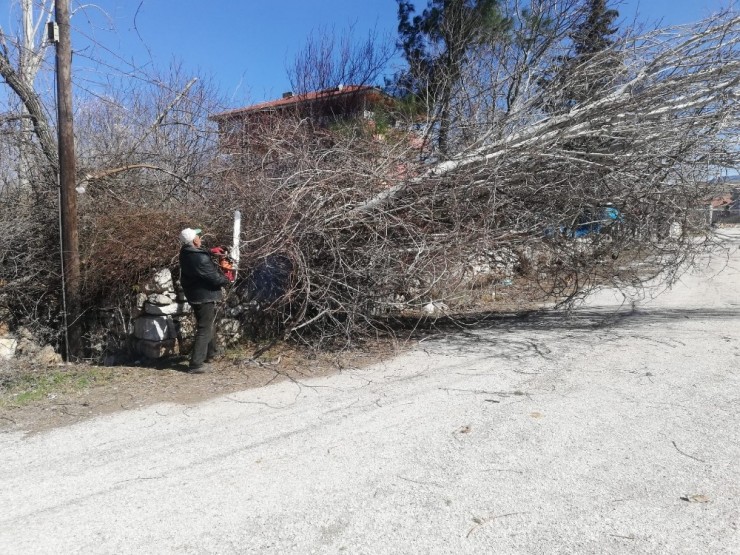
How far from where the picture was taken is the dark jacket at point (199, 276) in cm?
588

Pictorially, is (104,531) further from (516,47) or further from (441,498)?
(516,47)

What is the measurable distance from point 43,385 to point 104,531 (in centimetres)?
322

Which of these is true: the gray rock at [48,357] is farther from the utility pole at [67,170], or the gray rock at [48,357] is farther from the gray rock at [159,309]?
the gray rock at [159,309]

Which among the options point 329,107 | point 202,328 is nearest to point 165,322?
point 202,328

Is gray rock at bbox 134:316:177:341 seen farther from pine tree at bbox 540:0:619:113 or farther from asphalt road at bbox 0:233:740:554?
pine tree at bbox 540:0:619:113

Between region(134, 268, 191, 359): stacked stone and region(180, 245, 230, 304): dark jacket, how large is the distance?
1101 mm

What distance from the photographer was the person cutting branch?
5887mm

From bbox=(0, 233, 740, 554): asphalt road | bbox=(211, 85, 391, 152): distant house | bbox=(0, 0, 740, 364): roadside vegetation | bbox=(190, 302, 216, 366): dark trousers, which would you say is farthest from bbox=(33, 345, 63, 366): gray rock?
bbox=(211, 85, 391, 152): distant house

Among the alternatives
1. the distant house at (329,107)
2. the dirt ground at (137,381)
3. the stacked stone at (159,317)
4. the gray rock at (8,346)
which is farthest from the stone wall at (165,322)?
the distant house at (329,107)

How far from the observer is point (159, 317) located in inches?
274

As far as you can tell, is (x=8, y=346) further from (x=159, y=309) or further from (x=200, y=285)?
(x=200, y=285)

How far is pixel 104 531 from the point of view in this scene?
2.98 meters

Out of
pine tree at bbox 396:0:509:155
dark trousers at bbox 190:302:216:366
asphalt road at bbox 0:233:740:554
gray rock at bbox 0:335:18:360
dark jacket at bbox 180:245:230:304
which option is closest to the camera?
asphalt road at bbox 0:233:740:554

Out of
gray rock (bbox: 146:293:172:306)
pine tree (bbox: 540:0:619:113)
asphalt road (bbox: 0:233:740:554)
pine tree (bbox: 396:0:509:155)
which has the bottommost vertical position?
asphalt road (bbox: 0:233:740:554)
